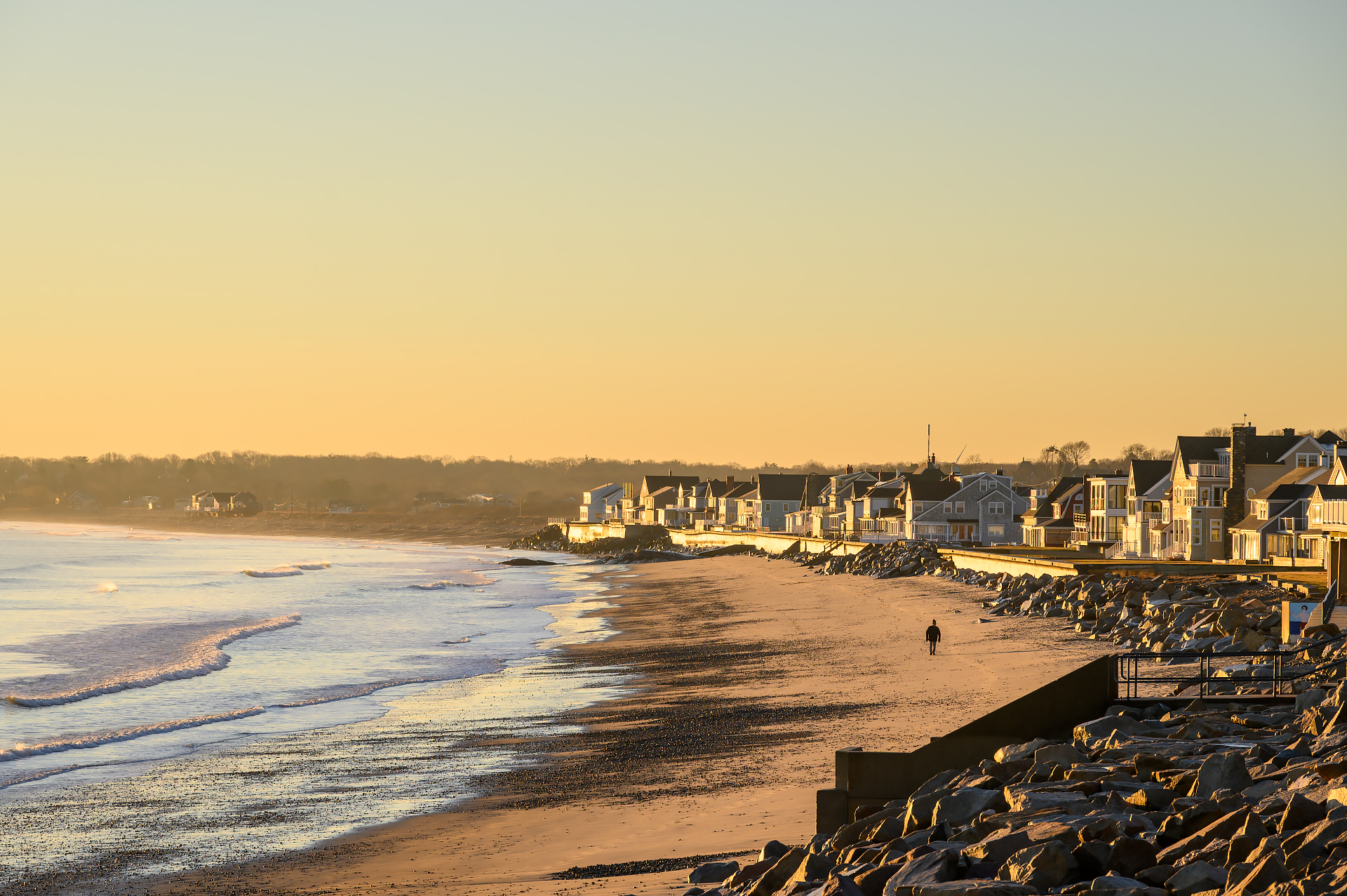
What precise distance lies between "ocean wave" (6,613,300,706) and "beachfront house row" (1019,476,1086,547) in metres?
61.8

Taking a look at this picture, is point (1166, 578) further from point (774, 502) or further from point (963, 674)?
point (774, 502)

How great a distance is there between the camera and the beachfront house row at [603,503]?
599 feet

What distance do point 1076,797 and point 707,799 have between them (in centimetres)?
675

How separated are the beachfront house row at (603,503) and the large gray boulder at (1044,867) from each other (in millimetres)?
171567

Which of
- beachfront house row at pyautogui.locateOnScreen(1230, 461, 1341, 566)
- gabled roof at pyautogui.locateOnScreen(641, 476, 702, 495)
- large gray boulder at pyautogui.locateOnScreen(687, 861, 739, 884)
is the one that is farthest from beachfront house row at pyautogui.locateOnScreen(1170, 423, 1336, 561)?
gabled roof at pyautogui.locateOnScreen(641, 476, 702, 495)

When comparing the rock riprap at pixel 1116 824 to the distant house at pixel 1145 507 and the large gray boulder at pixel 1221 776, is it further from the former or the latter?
the distant house at pixel 1145 507

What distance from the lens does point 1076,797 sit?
38.9 feet

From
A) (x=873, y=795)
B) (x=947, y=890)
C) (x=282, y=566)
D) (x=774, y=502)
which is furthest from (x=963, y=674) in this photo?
(x=774, y=502)

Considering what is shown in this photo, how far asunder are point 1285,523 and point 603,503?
13651cm

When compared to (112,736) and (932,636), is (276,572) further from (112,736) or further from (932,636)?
(932,636)

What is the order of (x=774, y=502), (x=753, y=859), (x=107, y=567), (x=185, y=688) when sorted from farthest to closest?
(x=774, y=502) → (x=107, y=567) → (x=185, y=688) → (x=753, y=859)

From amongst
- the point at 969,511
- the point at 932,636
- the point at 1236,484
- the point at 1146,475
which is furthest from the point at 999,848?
the point at 969,511

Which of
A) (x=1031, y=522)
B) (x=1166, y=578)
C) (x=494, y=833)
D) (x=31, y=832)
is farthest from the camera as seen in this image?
(x=1031, y=522)

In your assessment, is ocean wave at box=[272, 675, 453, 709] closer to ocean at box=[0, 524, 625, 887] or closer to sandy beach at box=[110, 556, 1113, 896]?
ocean at box=[0, 524, 625, 887]
